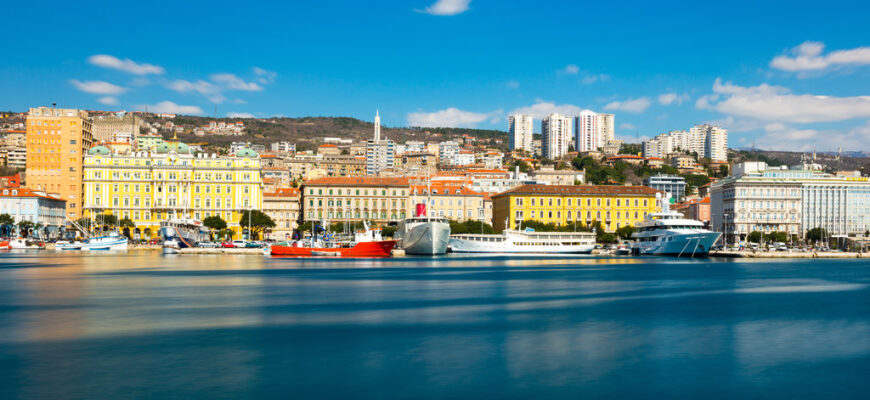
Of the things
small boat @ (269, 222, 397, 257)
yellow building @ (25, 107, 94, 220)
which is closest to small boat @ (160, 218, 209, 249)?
small boat @ (269, 222, 397, 257)

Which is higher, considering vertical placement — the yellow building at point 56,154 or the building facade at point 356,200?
the yellow building at point 56,154

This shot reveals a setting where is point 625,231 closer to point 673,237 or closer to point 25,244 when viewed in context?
point 673,237

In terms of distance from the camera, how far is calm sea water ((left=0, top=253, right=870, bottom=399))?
54.7ft

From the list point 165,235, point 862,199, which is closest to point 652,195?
point 862,199

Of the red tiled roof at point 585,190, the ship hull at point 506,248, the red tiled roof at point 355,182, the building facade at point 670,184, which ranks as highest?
the building facade at point 670,184

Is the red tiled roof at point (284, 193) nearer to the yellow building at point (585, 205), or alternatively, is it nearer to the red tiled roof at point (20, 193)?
the red tiled roof at point (20, 193)

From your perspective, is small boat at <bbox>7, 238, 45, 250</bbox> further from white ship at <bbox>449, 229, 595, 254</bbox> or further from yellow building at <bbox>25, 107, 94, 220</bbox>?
white ship at <bbox>449, 229, 595, 254</bbox>

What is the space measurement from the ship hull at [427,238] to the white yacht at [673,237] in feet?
70.7

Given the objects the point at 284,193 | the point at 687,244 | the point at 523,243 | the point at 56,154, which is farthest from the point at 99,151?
the point at 687,244

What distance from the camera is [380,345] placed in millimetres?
21562

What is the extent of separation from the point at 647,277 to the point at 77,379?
36.5 meters

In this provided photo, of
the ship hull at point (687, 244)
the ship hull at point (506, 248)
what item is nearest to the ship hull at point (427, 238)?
the ship hull at point (506, 248)

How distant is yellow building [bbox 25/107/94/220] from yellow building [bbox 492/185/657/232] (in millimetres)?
62659

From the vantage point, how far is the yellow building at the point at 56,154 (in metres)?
123
